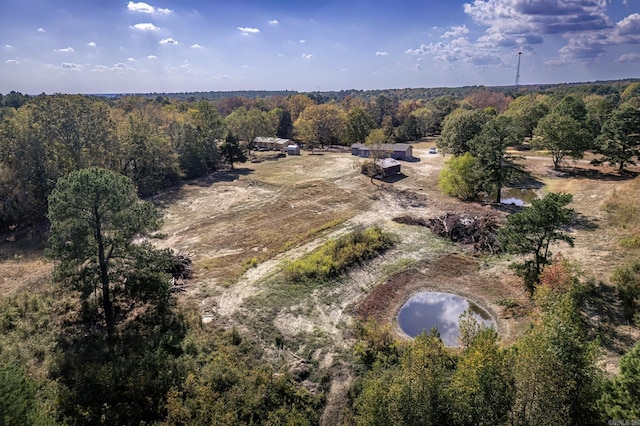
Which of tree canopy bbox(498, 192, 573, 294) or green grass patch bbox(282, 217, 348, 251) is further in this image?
green grass patch bbox(282, 217, 348, 251)

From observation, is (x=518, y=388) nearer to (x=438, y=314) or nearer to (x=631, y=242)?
(x=438, y=314)

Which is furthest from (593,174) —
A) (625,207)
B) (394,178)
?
(394,178)

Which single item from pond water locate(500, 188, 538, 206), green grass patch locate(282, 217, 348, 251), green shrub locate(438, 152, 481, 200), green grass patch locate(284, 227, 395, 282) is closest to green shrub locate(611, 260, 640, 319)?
green grass patch locate(284, 227, 395, 282)

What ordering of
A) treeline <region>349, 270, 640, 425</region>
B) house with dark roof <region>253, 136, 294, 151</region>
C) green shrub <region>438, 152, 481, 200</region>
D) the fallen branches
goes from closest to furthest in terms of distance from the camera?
treeline <region>349, 270, 640, 425</region> → the fallen branches → green shrub <region>438, 152, 481, 200</region> → house with dark roof <region>253, 136, 294, 151</region>

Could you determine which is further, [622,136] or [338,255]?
[622,136]

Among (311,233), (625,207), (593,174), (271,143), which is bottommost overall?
(311,233)

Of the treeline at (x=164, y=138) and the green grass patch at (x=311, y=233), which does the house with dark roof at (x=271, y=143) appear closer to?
the treeline at (x=164, y=138)

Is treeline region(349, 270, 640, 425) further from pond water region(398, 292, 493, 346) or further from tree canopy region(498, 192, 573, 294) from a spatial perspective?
tree canopy region(498, 192, 573, 294)
